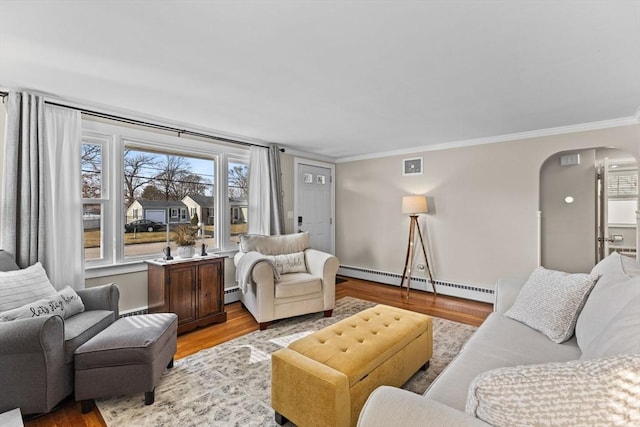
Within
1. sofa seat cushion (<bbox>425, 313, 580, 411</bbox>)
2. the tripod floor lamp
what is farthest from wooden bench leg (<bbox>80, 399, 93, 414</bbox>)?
the tripod floor lamp

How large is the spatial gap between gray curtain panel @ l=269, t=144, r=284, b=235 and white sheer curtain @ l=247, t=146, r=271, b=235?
0.06m

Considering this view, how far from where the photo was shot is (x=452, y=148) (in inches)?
172

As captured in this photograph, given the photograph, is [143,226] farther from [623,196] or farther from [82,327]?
[623,196]

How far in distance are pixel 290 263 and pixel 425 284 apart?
7.32 feet

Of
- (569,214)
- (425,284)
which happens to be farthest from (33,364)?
(569,214)

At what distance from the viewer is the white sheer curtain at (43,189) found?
2398mm

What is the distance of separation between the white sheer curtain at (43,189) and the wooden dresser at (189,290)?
0.65 meters

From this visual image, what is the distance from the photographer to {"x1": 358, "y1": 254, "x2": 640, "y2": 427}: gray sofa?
70cm

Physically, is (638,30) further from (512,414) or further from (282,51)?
(512,414)

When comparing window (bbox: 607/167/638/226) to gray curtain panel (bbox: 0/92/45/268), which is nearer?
gray curtain panel (bbox: 0/92/45/268)

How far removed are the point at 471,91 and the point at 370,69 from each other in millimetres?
994

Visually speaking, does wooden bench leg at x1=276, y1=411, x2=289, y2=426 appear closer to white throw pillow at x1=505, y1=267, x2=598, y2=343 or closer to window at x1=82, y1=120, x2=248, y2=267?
white throw pillow at x1=505, y1=267, x2=598, y2=343

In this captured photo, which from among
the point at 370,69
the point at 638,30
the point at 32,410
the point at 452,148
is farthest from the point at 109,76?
the point at 452,148

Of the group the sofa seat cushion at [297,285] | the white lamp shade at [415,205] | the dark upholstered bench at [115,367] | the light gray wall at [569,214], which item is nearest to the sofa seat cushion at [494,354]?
the dark upholstered bench at [115,367]
